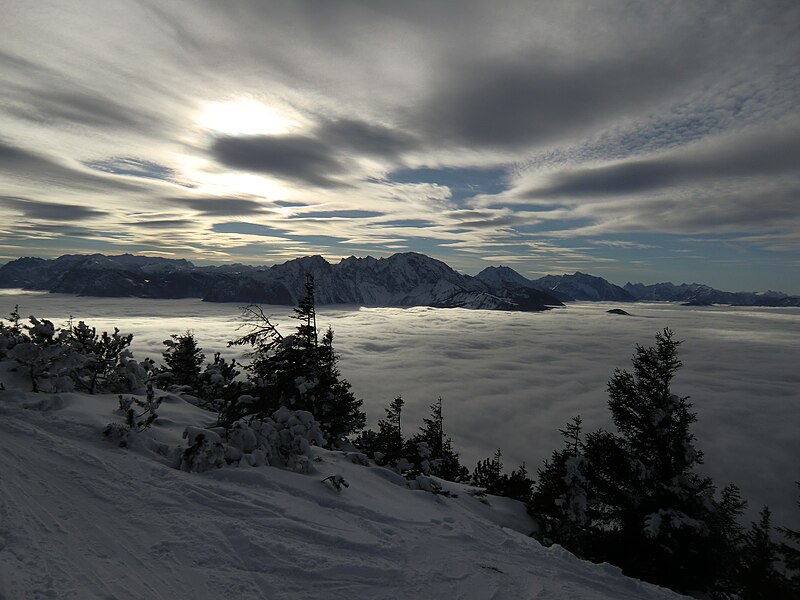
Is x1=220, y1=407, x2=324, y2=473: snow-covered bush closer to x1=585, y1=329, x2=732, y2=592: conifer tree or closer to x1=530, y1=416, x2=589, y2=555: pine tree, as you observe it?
x1=530, y1=416, x2=589, y2=555: pine tree

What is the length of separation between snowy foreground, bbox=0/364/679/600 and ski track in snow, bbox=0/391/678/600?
3 cm

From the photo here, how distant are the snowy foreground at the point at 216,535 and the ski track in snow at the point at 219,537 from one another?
25mm

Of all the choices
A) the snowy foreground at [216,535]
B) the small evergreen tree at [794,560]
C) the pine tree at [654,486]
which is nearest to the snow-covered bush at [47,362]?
the snowy foreground at [216,535]

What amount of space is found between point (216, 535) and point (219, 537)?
78 millimetres

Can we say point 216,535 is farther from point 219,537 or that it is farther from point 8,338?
point 8,338

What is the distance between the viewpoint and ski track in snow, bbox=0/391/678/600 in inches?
187

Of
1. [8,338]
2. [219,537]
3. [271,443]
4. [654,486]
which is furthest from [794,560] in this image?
[8,338]

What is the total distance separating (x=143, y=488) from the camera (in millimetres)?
6797

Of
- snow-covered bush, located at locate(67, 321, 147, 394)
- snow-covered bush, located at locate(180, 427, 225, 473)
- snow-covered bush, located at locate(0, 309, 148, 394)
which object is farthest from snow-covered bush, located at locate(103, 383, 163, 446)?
snow-covered bush, located at locate(67, 321, 147, 394)

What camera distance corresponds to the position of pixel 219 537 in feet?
19.4

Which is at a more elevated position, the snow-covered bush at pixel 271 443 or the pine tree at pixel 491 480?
the snow-covered bush at pixel 271 443

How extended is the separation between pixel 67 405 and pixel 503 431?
111582 millimetres

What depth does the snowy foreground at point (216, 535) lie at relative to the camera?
479 centimetres

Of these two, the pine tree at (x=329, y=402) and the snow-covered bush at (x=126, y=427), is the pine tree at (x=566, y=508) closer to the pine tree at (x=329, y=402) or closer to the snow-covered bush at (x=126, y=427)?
the pine tree at (x=329, y=402)
